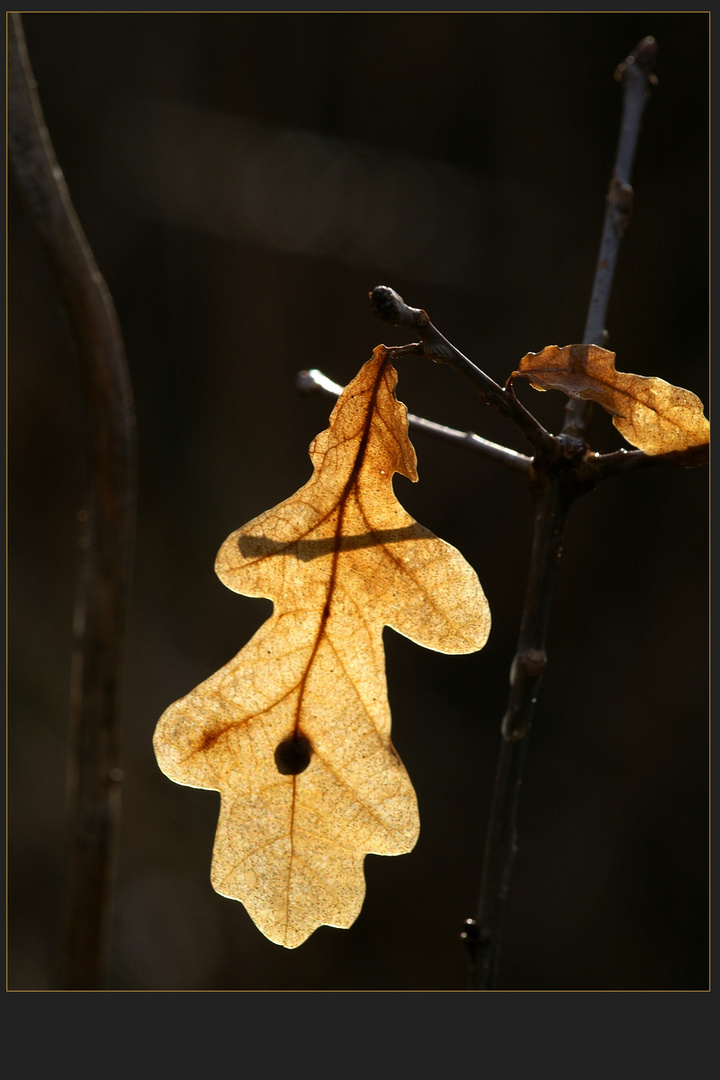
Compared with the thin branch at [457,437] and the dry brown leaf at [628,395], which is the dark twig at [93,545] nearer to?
the thin branch at [457,437]

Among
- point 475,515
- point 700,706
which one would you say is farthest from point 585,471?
point 700,706

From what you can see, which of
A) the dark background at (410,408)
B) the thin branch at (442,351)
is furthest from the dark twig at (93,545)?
the dark background at (410,408)

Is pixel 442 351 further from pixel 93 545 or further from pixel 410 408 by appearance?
pixel 410 408

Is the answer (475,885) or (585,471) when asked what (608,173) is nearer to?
(585,471)

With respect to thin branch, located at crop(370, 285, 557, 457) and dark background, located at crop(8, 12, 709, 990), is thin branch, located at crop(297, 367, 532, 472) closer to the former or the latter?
thin branch, located at crop(370, 285, 557, 457)

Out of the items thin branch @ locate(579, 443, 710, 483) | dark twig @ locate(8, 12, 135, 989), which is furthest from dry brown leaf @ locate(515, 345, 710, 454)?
dark twig @ locate(8, 12, 135, 989)

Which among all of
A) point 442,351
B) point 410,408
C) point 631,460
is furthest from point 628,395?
point 410,408
